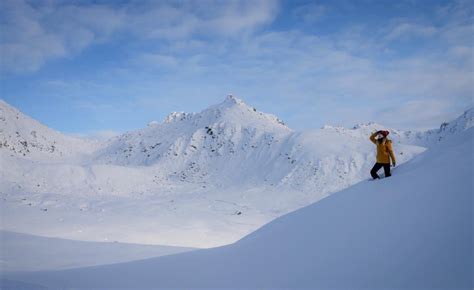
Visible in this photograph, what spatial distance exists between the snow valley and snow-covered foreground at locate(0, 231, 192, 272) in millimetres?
1084

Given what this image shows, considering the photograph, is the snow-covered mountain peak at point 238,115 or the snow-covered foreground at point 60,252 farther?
the snow-covered mountain peak at point 238,115

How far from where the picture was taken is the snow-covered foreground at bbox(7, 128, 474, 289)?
3727 mm

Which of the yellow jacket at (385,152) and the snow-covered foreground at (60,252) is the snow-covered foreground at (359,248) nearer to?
the yellow jacket at (385,152)

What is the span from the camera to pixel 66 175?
2708 centimetres

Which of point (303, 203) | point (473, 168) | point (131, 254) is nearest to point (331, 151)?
point (303, 203)

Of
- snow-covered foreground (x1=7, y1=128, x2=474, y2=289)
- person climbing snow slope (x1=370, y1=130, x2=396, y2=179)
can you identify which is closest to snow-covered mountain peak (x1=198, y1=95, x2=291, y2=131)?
person climbing snow slope (x1=370, y1=130, x2=396, y2=179)

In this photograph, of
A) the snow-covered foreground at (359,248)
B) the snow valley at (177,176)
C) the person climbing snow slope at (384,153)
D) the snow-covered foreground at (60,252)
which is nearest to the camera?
the snow-covered foreground at (359,248)

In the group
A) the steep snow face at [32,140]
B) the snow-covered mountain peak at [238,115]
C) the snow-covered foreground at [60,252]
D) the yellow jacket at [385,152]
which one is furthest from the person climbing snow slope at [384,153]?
the steep snow face at [32,140]

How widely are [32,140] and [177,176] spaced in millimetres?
20971

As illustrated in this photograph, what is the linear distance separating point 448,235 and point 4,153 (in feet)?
117

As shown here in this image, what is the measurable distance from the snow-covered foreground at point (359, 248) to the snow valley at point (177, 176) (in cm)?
248

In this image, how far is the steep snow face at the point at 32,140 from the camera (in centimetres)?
3420

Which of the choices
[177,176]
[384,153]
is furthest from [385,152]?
[177,176]

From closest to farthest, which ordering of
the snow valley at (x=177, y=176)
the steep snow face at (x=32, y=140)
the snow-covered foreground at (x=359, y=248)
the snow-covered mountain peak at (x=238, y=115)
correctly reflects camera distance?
the snow-covered foreground at (x=359, y=248) < the snow valley at (x=177, y=176) < the steep snow face at (x=32, y=140) < the snow-covered mountain peak at (x=238, y=115)
